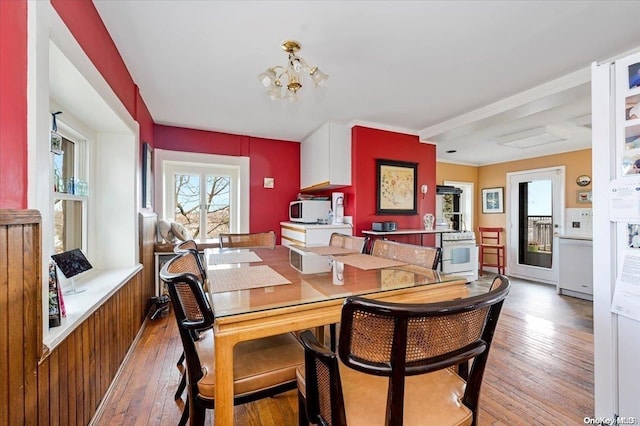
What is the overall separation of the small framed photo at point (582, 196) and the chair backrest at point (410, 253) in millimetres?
4520

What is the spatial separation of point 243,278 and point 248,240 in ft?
5.04

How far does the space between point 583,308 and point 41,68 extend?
5.11 m

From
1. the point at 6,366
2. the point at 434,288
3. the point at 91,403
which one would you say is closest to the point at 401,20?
the point at 434,288

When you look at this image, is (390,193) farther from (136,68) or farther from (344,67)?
(136,68)

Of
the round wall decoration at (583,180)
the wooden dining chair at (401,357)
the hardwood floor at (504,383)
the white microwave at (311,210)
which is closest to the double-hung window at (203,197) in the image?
the white microwave at (311,210)

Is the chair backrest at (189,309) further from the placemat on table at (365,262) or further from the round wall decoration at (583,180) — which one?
the round wall decoration at (583,180)

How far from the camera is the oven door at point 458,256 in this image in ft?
13.5

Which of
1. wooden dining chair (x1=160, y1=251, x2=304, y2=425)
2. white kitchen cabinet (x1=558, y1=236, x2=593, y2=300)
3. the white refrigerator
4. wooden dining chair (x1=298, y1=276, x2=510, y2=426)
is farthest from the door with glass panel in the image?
white kitchen cabinet (x1=558, y1=236, x2=593, y2=300)

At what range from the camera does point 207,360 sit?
1.18 m

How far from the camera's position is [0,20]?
86cm

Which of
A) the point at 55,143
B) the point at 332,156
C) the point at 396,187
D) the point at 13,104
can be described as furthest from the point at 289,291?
the point at 396,187

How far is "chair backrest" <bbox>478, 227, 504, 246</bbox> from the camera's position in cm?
570

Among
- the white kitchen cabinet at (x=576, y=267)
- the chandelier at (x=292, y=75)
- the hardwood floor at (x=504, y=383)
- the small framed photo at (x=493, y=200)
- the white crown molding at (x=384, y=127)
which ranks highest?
the white crown molding at (x=384, y=127)

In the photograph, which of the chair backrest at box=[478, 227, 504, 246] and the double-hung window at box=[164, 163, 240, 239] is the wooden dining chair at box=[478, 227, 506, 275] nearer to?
the chair backrest at box=[478, 227, 504, 246]
